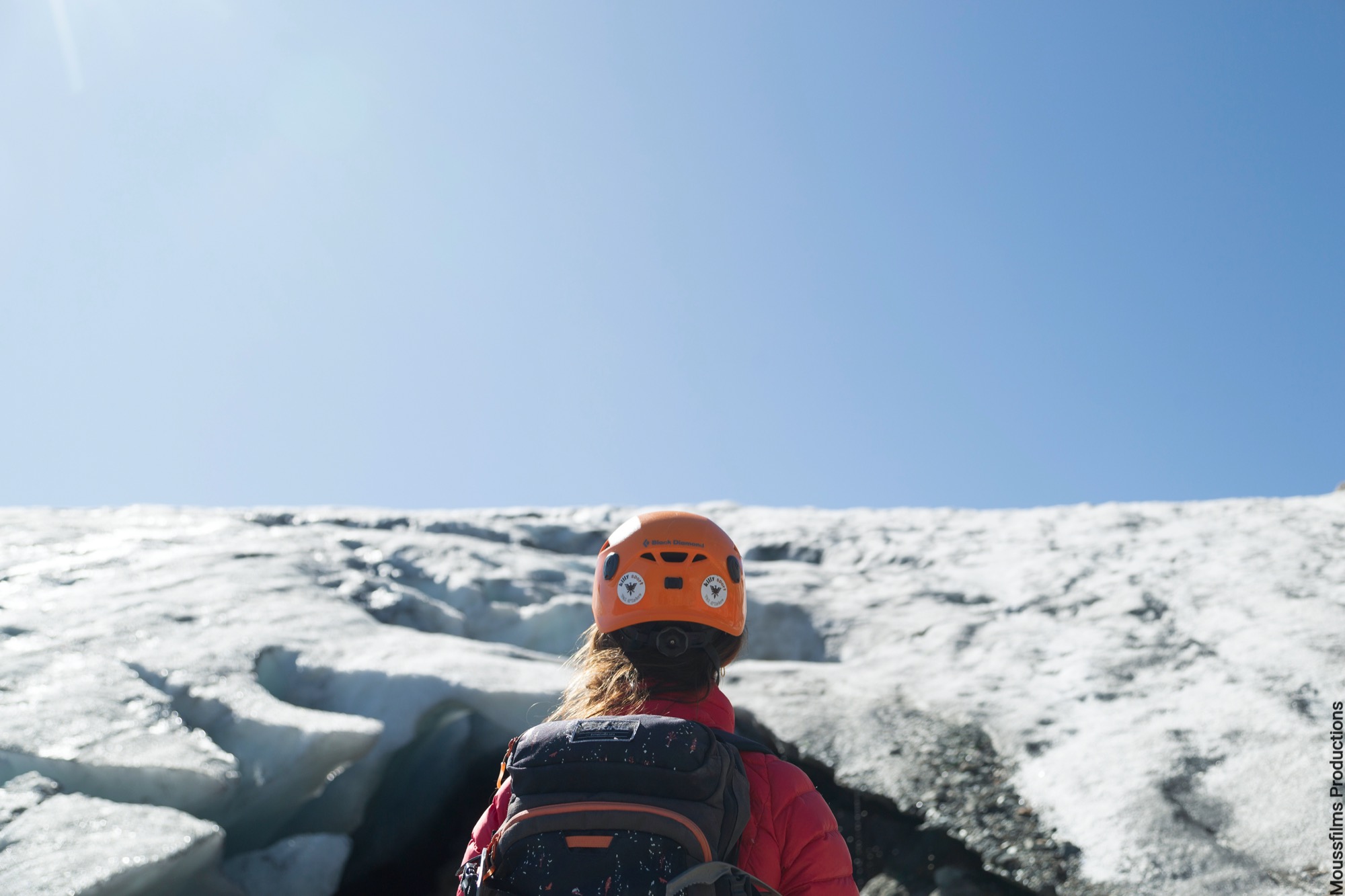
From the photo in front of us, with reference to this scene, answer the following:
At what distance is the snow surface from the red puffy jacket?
8.42ft

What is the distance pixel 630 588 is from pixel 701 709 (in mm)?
273

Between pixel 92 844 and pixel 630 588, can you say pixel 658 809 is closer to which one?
pixel 630 588

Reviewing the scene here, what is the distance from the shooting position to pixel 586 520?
9203mm

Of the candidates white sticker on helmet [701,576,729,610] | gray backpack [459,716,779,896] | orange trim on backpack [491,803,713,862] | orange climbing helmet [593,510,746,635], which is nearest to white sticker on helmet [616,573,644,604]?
orange climbing helmet [593,510,746,635]

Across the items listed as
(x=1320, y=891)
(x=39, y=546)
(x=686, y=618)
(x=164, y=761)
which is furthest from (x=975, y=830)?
(x=39, y=546)

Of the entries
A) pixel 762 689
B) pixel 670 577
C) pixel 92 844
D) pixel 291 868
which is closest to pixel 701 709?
pixel 670 577

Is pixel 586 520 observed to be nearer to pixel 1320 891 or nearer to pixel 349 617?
pixel 349 617

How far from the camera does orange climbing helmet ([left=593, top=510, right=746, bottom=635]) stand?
5.26ft

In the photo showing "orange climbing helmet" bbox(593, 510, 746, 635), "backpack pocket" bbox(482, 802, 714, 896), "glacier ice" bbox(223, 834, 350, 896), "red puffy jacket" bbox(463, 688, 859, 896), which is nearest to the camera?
"backpack pocket" bbox(482, 802, 714, 896)

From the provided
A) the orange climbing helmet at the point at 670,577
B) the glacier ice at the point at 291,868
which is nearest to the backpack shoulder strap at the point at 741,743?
the orange climbing helmet at the point at 670,577

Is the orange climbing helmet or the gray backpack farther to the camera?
the orange climbing helmet

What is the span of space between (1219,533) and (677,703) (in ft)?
21.2

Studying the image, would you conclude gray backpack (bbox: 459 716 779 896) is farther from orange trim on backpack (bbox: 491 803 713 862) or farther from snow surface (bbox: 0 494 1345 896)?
snow surface (bbox: 0 494 1345 896)

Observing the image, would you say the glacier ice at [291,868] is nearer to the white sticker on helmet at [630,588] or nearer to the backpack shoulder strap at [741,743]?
the white sticker on helmet at [630,588]
